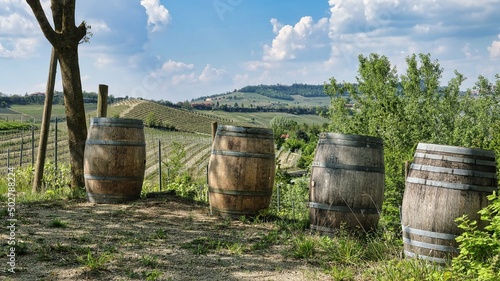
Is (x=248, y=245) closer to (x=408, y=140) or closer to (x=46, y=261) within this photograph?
(x=46, y=261)

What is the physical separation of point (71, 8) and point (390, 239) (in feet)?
23.5

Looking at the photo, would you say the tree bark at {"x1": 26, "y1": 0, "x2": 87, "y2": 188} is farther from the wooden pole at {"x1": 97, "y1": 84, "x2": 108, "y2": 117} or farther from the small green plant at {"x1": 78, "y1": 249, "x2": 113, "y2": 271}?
the small green plant at {"x1": 78, "y1": 249, "x2": 113, "y2": 271}

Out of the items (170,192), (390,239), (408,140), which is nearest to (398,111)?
(408,140)

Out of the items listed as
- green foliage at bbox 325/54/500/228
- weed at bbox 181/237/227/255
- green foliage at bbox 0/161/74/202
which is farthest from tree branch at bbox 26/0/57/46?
green foliage at bbox 325/54/500/228

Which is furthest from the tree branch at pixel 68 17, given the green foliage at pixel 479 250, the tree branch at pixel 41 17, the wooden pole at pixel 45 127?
the green foliage at pixel 479 250

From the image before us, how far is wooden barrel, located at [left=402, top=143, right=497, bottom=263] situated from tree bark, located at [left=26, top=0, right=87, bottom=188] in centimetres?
689

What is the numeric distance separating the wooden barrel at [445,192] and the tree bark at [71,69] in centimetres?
689

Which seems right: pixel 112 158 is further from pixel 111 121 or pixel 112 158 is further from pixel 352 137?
pixel 352 137

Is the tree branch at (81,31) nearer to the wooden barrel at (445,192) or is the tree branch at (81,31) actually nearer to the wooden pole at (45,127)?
the wooden pole at (45,127)

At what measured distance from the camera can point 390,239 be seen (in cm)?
583

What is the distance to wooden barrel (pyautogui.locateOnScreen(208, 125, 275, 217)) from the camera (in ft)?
24.1

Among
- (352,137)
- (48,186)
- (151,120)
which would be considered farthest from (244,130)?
(151,120)

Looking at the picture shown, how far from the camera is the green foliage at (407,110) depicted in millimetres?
27642

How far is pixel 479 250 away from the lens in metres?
4.34
